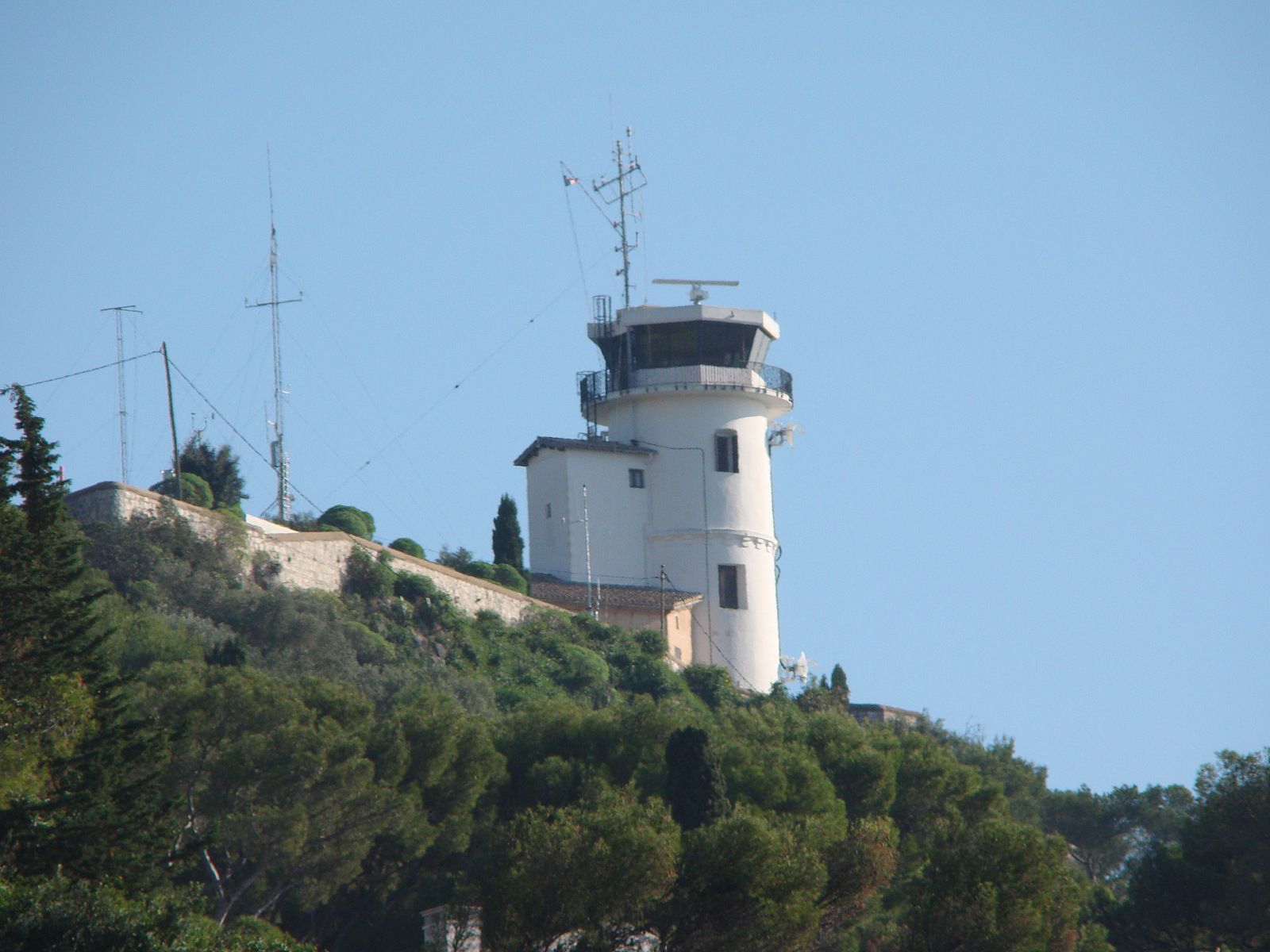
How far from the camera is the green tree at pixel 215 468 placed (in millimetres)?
48156

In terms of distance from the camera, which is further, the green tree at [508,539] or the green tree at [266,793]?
the green tree at [508,539]

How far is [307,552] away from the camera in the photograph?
42.8 meters

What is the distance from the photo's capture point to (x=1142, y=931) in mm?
36938

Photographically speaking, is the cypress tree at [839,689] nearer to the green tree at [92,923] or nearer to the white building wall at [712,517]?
the white building wall at [712,517]

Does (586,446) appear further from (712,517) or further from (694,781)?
(694,781)

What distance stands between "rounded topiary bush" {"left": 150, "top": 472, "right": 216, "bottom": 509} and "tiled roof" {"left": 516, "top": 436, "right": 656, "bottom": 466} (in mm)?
11026

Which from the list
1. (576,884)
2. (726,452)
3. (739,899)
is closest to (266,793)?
(576,884)

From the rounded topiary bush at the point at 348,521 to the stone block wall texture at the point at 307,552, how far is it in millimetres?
2500

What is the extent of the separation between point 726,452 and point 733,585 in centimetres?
409

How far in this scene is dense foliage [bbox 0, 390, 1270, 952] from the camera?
2258 centimetres

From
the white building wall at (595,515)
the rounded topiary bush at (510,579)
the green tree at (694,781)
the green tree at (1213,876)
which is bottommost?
the green tree at (1213,876)

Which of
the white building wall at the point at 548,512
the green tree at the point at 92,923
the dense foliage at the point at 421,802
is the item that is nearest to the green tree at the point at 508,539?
the white building wall at the point at 548,512

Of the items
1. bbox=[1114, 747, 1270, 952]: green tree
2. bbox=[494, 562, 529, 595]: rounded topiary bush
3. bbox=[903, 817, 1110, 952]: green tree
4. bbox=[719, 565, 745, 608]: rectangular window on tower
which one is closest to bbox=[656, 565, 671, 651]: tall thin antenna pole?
bbox=[719, 565, 745, 608]: rectangular window on tower

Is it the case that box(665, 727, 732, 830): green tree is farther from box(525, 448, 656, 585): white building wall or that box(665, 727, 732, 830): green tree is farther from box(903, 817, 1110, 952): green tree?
box(525, 448, 656, 585): white building wall
